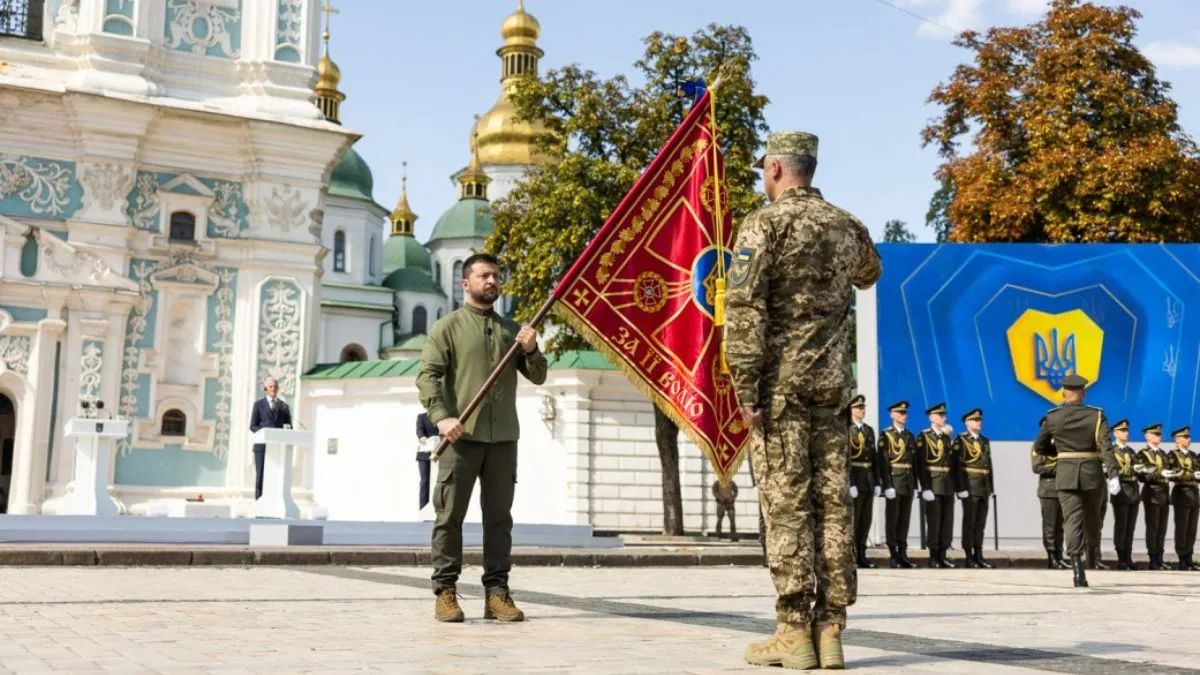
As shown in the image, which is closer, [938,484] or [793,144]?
[793,144]

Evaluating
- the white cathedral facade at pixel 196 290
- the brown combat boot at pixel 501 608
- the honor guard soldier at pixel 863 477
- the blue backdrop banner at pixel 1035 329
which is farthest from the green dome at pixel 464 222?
the brown combat boot at pixel 501 608

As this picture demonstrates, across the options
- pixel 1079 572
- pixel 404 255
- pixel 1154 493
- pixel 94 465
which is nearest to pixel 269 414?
pixel 94 465

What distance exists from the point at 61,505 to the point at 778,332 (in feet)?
77.0

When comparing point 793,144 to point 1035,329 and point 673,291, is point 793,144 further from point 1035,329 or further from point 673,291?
point 1035,329

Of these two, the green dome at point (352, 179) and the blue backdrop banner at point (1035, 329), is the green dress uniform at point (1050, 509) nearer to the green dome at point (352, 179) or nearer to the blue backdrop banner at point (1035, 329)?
the blue backdrop banner at point (1035, 329)

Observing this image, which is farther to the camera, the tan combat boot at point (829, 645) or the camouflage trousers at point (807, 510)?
the camouflage trousers at point (807, 510)

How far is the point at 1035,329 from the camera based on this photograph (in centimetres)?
2072

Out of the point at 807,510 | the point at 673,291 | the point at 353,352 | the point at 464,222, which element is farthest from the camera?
the point at 464,222

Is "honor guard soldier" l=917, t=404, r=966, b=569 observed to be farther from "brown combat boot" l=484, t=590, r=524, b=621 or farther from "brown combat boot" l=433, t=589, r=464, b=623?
"brown combat boot" l=433, t=589, r=464, b=623

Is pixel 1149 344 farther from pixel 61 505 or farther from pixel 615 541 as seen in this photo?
pixel 61 505

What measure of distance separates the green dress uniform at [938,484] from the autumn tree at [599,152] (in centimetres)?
840

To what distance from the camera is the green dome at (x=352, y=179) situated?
2596 inches

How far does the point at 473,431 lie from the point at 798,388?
2224mm

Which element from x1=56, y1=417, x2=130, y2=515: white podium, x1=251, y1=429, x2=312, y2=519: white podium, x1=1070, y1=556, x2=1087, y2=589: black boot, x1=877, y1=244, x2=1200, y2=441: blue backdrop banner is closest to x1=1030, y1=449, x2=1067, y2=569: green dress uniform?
x1=1070, y1=556, x2=1087, y2=589: black boot
